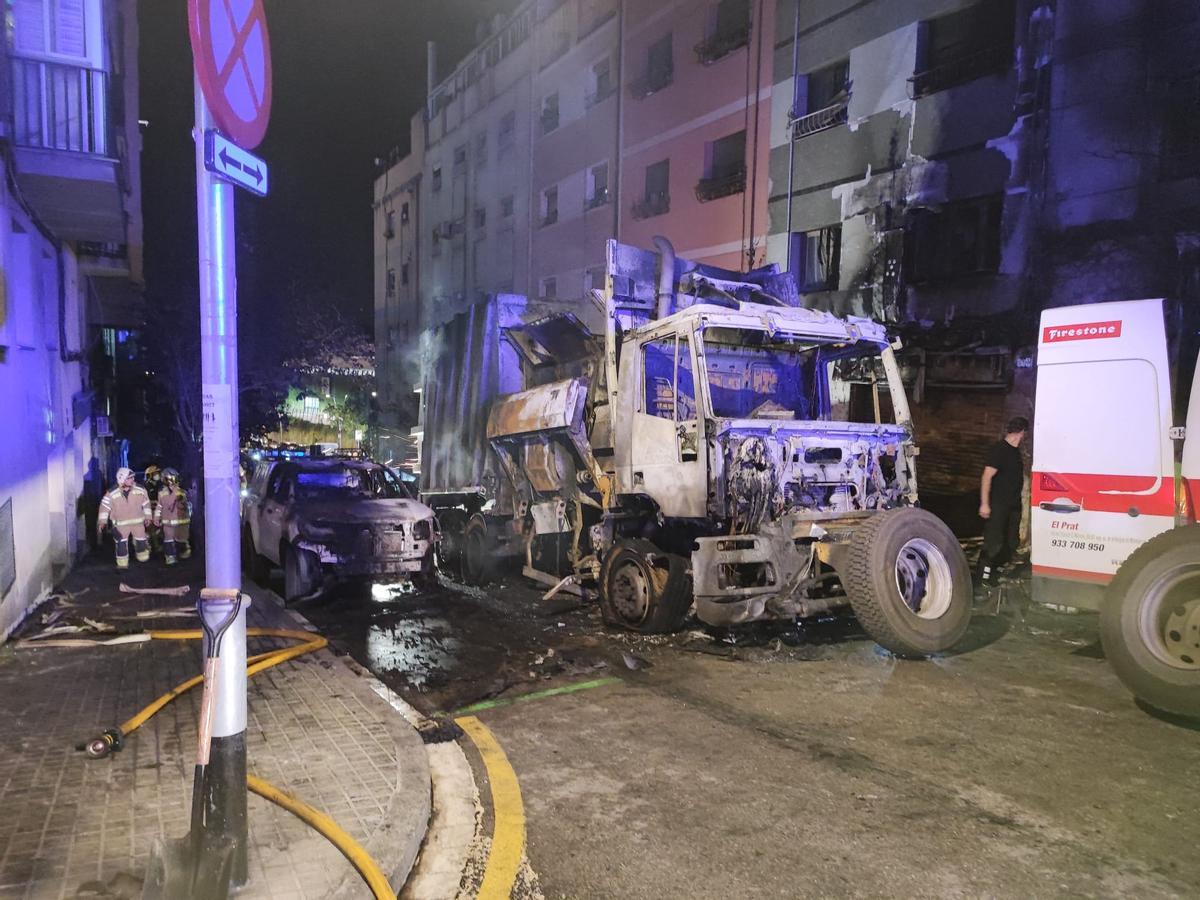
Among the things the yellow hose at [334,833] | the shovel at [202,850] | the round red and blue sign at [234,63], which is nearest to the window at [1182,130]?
the round red and blue sign at [234,63]

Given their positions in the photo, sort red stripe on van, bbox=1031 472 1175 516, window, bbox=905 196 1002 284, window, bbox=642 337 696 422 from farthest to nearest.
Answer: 1. window, bbox=905 196 1002 284
2. window, bbox=642 337 696 422
3. red stripe on van, bbox=1031 472 1175 516

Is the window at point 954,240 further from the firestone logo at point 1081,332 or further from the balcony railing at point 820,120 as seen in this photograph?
the firestone logo at point 1081,332

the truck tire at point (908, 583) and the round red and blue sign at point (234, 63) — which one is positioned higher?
the round red and blue sign at point (234, 63)

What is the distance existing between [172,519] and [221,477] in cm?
995

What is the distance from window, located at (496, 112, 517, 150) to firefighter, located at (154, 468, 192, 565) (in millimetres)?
22644

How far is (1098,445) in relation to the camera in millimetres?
5941

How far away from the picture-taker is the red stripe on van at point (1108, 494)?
5.54 metres

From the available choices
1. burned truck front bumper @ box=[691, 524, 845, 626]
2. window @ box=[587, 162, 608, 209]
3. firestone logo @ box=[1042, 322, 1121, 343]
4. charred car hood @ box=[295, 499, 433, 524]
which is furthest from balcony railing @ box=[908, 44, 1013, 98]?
charred car hood @ box=[295, 499, 433, 524]

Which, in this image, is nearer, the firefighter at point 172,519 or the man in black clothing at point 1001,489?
the man in black clothing at point 1001,489

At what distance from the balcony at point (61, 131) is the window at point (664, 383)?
635 cm

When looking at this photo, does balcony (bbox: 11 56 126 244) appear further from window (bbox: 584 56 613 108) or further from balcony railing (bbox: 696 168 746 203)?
window (bbox: 584 56 613 108)

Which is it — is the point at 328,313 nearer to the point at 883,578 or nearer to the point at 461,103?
the point at 461,103

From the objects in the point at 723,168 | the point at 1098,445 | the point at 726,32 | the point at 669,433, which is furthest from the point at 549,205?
the point at 1098,445

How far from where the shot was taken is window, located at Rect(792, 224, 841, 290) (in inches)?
696
